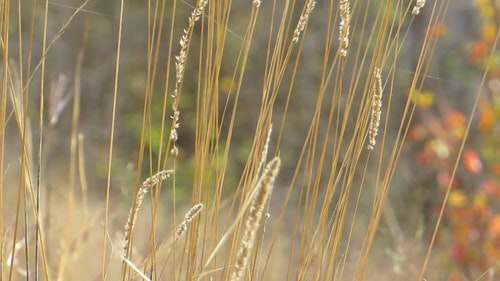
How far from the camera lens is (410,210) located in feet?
12.1

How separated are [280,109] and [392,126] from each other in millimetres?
467

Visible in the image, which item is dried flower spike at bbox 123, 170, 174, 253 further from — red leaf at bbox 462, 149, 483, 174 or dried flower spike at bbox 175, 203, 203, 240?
red leaf at bbox 462, 149, 483, 174

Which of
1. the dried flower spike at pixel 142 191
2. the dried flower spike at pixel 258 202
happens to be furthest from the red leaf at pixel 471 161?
the dried flower spike at pixel 258 202

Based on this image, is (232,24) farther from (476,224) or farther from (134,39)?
(476,224)

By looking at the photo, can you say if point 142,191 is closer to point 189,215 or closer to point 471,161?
point 189,215

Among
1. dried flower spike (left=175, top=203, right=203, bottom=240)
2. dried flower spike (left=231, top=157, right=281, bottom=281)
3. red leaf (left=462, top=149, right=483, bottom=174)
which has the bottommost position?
red leaf (left=462, top=149, right=483, bottom=174)

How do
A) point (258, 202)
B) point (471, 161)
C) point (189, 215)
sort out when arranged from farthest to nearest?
point (471, 161), point (189, 215), point (258, 202)

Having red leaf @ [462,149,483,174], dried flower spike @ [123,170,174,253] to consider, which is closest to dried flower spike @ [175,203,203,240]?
dried flower spike @ [123,170,174,253]

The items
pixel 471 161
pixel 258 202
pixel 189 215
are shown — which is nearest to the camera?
pixel 258 202

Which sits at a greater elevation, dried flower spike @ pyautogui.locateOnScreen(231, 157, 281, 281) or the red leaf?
dried flower spike @ pyautogui.locateOnScreen(231, 157, 281, 281)

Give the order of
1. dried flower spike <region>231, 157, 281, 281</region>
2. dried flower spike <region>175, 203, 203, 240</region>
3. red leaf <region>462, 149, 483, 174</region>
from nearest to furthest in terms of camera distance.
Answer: dried flower spike <region>231, 157, 281, 281</region> < dried flower spike <region>175, 203, 203, 240</region> < red leaf <region>462, 149, 483, 174</region>

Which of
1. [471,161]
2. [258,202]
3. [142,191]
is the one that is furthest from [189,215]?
[471,161]

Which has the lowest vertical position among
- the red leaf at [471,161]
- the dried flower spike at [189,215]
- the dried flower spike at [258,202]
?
the red leaf at [471,161]

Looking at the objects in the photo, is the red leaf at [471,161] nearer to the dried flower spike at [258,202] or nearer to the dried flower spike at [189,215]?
the dried flower spike at [189,215]
